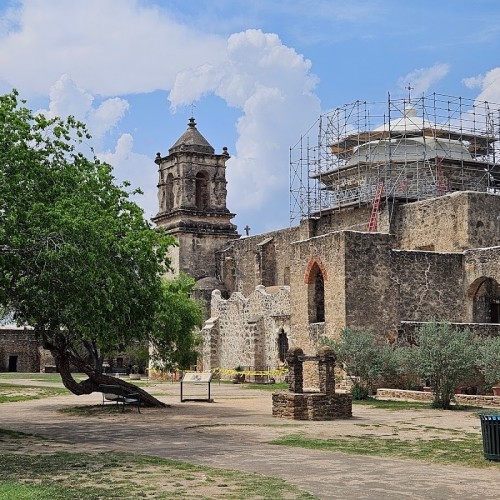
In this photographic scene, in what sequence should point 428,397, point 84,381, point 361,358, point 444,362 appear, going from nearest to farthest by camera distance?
point 84,381 → point 444,362 → point 428,397 → point 361,358

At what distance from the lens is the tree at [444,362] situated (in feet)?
67.8

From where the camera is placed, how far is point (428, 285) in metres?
27.0

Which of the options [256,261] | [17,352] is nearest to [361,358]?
[256,261]

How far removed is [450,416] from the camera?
61.3ft

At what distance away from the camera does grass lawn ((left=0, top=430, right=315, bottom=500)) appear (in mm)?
8805

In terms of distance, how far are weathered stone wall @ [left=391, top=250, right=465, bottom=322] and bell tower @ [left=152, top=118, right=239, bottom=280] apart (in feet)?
61.5

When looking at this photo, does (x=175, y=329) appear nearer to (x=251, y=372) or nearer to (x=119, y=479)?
(x=251, y=372)

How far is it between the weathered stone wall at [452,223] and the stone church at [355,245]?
0.14 feet

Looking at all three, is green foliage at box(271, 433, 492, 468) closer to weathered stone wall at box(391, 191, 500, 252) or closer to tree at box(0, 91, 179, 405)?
tree at box(0, 91, 179, 405)

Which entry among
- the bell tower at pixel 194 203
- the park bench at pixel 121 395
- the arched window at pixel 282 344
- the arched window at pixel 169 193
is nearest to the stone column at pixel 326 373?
the park bench at pixel 121 395

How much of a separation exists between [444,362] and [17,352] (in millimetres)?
38516

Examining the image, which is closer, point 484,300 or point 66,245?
point 66,245

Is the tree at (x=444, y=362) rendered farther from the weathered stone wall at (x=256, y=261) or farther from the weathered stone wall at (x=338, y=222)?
the weathered stone wall at (x=256, y=261)

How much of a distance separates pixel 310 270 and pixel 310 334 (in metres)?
1.96
